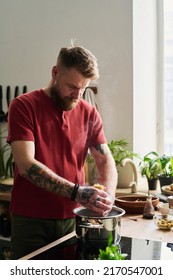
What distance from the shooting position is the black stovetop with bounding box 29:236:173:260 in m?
1.38

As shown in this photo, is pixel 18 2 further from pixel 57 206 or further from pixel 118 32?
pixel 57 206

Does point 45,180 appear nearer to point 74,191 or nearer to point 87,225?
point 74,191

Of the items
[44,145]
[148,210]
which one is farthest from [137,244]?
[44,145]

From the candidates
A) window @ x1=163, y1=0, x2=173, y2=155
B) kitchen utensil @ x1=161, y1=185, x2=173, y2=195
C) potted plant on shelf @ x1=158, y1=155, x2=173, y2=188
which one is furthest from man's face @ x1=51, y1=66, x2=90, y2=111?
window @ x1=163, y1=0, x2=173, y2=155

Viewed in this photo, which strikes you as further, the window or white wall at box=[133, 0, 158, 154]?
the window

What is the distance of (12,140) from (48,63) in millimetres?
1398

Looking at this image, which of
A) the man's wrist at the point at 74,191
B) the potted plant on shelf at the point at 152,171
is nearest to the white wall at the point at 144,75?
the potted plant on shelf at the point at 152,171

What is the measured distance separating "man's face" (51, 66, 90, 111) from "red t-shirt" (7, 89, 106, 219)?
0.04 metres

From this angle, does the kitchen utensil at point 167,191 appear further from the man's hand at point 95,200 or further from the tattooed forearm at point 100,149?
the man's hand at point 95,200

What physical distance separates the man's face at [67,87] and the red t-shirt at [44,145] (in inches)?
1.6

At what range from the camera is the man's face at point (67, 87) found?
1691mm

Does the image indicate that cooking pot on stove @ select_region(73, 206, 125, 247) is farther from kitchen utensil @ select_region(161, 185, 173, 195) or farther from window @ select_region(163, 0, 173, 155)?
window @ select_region(163, 0, 173, 155)

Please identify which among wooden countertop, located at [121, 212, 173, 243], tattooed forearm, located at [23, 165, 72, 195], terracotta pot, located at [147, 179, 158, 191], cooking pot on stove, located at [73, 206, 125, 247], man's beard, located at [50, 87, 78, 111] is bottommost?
terracotta pot, located at [147, 179, 158, 191]
